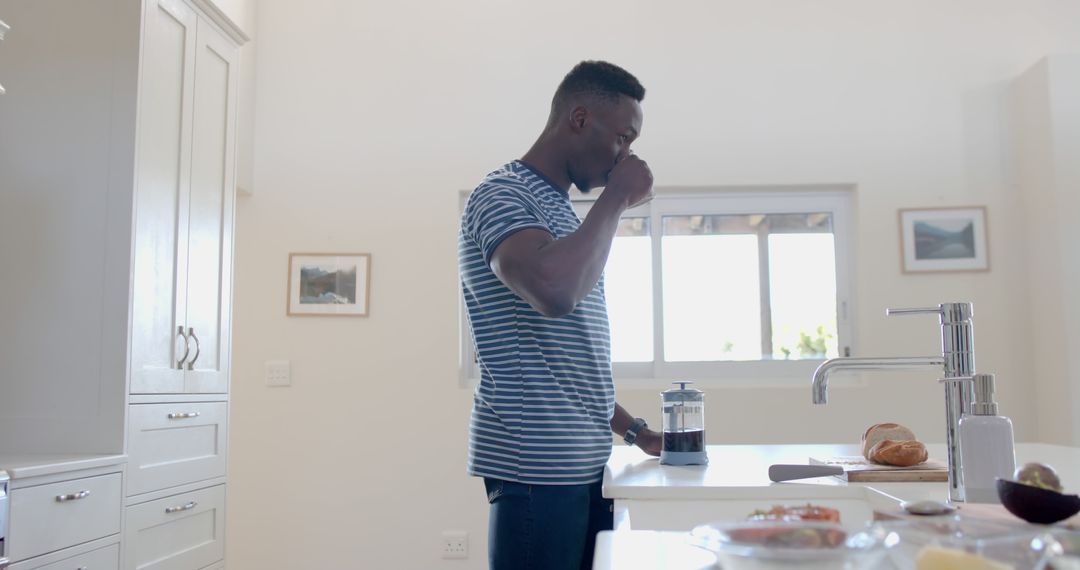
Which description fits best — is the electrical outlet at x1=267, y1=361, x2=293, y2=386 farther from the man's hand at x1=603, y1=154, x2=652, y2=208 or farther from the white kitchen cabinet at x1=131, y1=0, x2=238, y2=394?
the man's hand at x1=603, y1=154, x2=652, y2=208

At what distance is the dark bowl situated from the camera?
0.79 metres

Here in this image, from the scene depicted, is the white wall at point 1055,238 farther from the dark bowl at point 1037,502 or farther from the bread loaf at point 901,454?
the dark bowl at point 1037,502

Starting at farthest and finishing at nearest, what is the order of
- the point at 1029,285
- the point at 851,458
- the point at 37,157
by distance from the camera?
the point at 1029,285 → the point at 37,157 → the point at 851,458

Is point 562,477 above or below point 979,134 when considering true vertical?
below

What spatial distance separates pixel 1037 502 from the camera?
80 cm

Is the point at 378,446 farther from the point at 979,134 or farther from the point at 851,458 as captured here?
the point at 979,134

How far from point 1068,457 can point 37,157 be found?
254 cm

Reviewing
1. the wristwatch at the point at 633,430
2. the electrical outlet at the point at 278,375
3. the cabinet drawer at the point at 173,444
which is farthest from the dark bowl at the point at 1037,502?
the electrical outlet at the point at 278,375

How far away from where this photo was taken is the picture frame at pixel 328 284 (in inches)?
151

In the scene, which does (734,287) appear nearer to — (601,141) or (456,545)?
(456,545)

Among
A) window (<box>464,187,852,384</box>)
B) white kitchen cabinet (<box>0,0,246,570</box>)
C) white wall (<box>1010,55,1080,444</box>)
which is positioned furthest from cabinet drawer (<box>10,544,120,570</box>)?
white wall (<box>1010,55,1080,444</box>)

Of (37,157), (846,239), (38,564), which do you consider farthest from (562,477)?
(846,239)

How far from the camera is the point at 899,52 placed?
12.6 ft

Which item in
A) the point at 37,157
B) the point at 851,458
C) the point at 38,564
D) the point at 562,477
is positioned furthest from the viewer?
the point at 37,157
